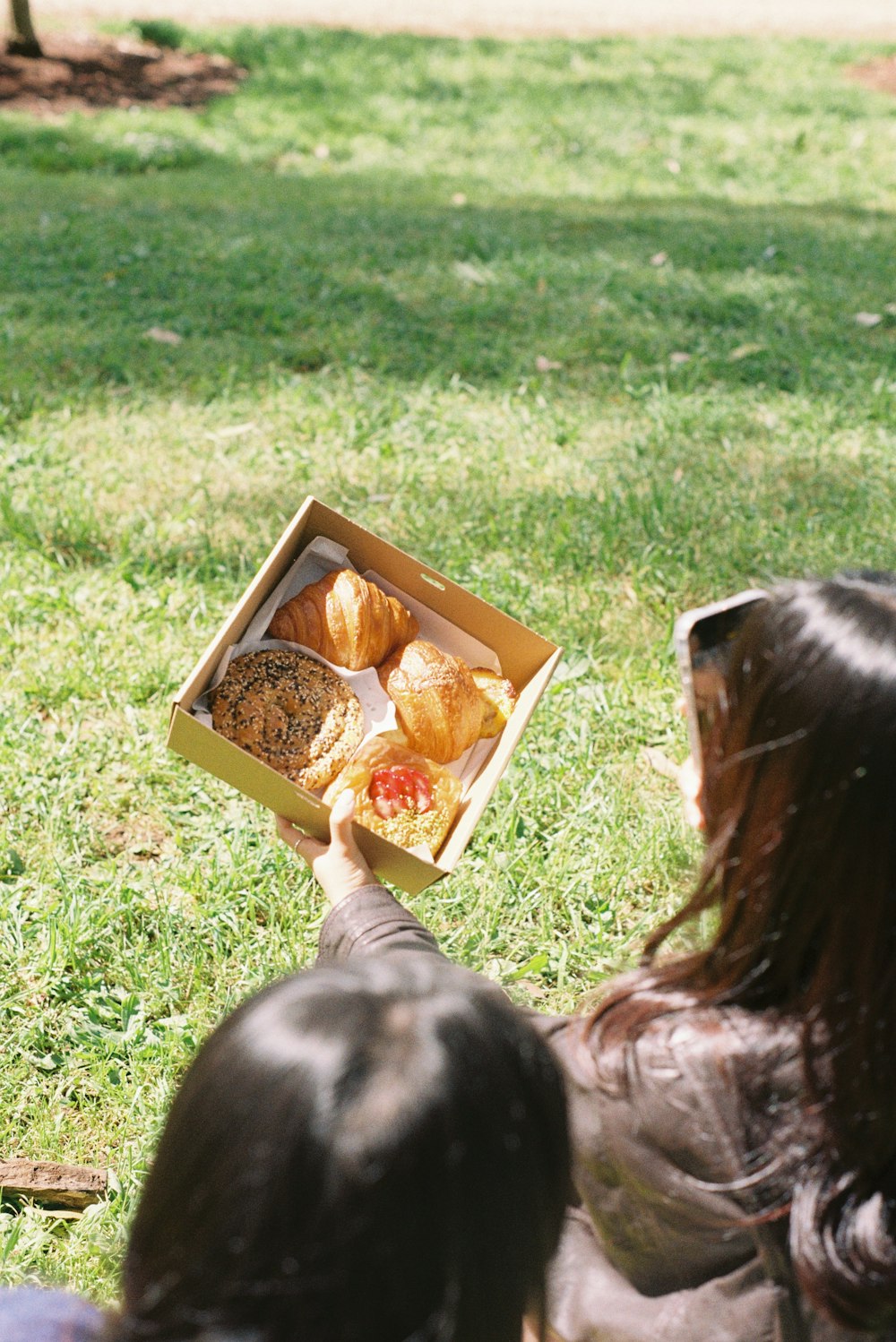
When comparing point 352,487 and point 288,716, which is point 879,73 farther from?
point 288,716

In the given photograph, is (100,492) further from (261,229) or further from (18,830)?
(261,229)

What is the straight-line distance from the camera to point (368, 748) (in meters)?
2.28

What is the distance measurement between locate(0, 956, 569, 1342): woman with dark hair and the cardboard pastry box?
85cm

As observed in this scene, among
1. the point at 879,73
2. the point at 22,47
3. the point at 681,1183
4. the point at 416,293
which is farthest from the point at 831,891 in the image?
the point at 879,73

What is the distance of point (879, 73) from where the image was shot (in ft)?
43.9

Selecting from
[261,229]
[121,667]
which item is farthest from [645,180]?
[121,667]

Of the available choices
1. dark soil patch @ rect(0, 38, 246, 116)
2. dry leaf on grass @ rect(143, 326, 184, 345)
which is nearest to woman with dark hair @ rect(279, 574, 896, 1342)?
dry leaf on grass @ rect(143, 326, 184, 345)

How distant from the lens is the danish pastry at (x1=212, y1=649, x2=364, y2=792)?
2.24 m

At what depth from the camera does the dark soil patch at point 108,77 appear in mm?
10789

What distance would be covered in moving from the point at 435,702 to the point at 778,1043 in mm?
1023

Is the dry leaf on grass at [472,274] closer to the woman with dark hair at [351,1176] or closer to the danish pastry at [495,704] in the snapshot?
the danish pastry at [495,704]

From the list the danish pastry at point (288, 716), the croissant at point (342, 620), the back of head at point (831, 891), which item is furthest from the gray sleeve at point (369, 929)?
the back of head at point (831, 891)

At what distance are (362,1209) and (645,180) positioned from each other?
956 cm

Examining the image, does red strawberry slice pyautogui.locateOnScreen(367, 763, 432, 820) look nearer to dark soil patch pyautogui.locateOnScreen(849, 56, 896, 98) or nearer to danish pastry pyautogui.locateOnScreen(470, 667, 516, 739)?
danish pastry pyautogui.locateOnScreen(470, 667, 516, 739)
